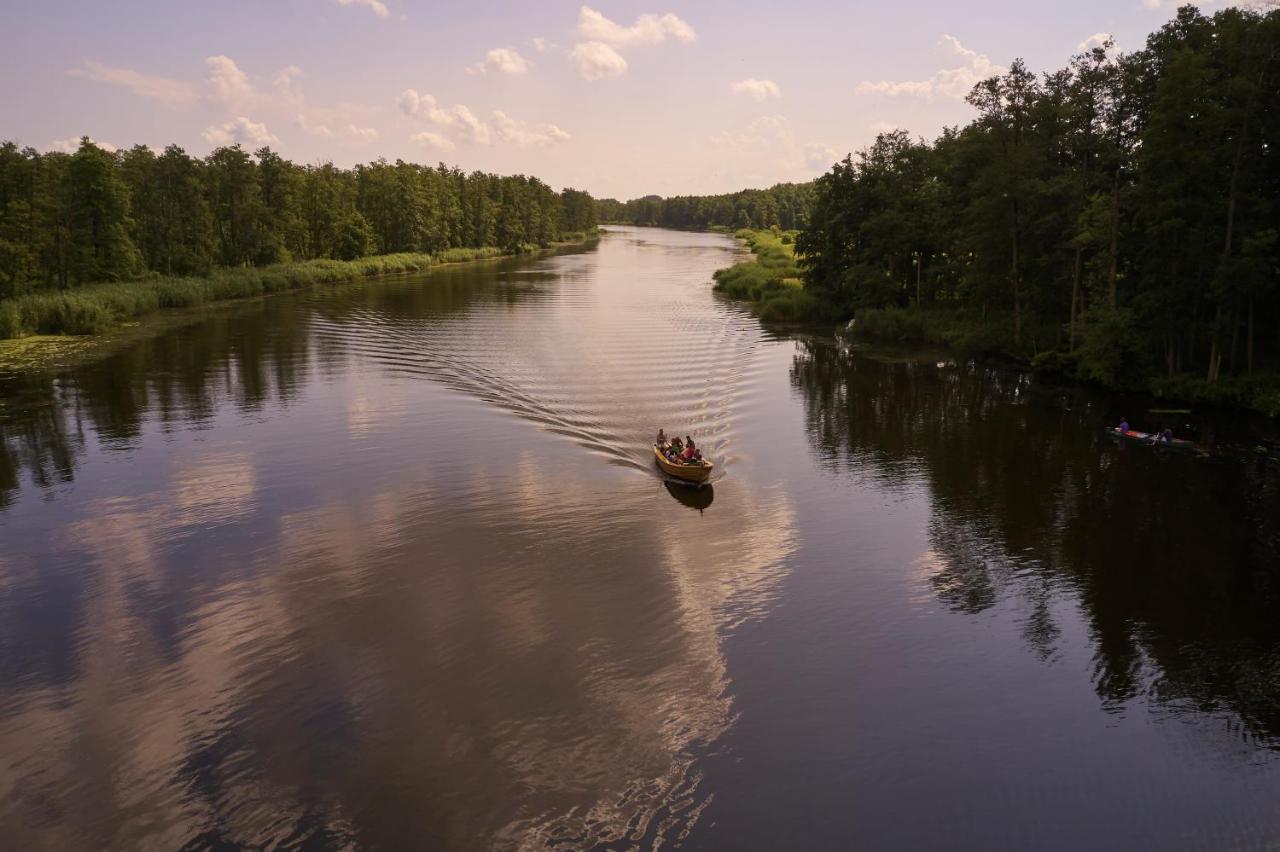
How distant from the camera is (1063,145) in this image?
51094mm

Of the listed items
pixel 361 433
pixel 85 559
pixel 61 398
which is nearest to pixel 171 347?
pixel 61 398

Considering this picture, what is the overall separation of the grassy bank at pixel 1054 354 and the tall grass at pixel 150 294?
6243cm

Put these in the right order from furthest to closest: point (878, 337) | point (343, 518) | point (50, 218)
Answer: point (50, 218)
point (878, 337)
point (343, 518)

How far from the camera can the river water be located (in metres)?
16.4

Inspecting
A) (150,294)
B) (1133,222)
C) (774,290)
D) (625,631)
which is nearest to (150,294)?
(150,294)

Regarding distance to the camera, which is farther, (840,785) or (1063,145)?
(1063,145)

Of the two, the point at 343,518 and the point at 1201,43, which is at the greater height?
the point at 1201,43

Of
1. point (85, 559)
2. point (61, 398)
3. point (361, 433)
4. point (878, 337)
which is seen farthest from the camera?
point (878, 337)

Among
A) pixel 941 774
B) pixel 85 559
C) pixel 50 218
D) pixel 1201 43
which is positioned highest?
pixel 1201 43

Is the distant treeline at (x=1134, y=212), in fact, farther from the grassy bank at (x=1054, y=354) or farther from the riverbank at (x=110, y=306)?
the riverbank at (x=110, y=306)

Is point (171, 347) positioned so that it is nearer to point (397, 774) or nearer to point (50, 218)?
point (50, 218)

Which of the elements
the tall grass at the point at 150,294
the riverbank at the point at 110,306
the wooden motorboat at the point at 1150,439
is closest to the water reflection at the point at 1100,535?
the wooden motorboat at the point at 1150,439

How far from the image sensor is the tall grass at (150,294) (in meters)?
65.7

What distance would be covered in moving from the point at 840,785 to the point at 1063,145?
4672cm
